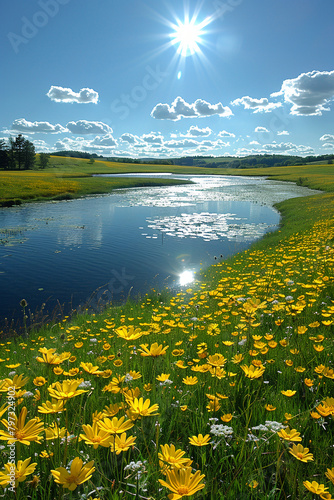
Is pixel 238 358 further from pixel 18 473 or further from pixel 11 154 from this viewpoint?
pixel 11 154

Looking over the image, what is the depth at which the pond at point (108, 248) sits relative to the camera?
1054cm

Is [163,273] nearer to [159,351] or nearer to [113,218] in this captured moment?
[159,351]

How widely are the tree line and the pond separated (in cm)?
6065

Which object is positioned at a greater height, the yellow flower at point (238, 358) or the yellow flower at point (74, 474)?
the yellow flower at point (74, 474)

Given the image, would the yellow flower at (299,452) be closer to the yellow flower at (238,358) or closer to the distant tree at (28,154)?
the yellow flower at (238,358)

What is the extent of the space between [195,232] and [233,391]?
17.6 m

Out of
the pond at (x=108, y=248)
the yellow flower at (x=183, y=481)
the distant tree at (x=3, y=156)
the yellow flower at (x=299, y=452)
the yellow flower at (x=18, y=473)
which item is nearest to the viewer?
the yellow flower at (x=183, y=481)

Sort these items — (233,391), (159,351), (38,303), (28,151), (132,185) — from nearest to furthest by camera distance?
(159,351) < (233,391) < (38,303) < (132,185) < (28,151)

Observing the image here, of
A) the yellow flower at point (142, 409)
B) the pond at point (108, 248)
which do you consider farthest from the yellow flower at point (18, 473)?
the pond at point (108, 248)

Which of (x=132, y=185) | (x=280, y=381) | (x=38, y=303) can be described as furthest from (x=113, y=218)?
(x=132, y=185)

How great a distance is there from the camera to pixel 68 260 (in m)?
13.8

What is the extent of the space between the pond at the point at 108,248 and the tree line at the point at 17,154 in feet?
199

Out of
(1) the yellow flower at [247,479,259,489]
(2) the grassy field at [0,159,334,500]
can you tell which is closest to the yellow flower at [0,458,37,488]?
(2) the grassy field at [0,159,334,500]

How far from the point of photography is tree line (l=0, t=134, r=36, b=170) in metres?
79.4
